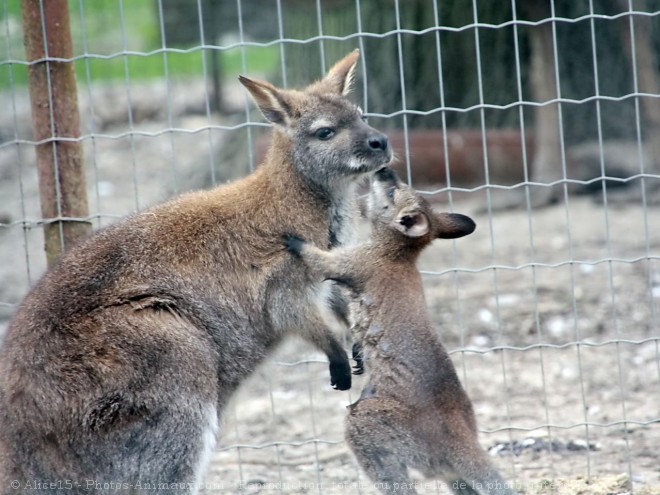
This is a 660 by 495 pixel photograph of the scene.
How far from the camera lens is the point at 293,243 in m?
5.92

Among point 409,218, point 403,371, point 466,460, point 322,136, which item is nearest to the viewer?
point 466,460

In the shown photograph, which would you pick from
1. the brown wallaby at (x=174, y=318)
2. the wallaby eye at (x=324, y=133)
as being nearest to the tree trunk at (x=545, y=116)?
the brown wallaby at (x=174, y=318)

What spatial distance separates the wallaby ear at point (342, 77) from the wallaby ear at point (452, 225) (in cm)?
119

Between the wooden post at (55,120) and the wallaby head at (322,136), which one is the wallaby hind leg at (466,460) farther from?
the wooden post at (55,120)

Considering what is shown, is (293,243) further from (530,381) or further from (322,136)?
(530,381)

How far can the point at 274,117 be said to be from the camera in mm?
6371

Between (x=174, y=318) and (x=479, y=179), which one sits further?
(x=479, y=179)

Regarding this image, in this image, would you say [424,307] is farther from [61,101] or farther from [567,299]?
[567,299]

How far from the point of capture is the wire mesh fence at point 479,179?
670 centimetres

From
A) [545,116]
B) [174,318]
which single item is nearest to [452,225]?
[174,318]

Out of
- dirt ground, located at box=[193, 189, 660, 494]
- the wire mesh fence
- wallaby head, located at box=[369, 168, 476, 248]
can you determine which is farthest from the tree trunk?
wallaby head, located at box=[369, 168, 476, 248]

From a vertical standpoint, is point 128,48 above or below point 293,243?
below

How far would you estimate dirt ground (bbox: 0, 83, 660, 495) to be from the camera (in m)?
6.64

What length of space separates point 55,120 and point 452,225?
250 centimetres
